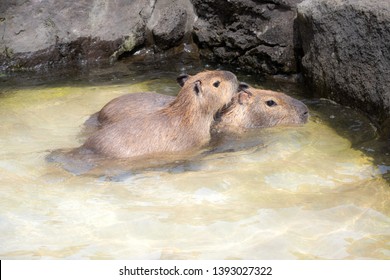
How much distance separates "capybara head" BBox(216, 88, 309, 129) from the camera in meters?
7.07

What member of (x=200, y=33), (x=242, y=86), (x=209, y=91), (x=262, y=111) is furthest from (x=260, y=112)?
(x=200, y=33)

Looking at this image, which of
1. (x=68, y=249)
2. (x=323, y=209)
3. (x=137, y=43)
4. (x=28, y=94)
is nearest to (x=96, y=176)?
(x=68, y=249)

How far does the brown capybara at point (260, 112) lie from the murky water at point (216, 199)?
169 mm

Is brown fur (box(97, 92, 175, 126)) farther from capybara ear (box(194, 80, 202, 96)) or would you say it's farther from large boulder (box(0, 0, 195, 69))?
large boulder (box(0, 0, 195, 69))

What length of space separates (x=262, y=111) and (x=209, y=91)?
3.00 feet

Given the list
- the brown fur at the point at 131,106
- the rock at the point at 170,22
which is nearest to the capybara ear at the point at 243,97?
the brown fur at the point at 131,106

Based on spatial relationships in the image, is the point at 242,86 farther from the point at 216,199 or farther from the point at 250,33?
the point at 216,199

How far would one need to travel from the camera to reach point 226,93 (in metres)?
6.57

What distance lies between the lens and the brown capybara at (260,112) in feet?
23.2

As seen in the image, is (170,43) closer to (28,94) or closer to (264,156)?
(28,94)

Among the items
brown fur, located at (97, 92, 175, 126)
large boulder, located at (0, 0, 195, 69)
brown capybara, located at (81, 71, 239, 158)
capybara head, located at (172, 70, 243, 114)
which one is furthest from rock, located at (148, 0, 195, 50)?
capybara head, located at (172, 70, 243, 114)

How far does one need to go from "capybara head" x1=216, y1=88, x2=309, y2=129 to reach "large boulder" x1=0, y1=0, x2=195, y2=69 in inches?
96.4

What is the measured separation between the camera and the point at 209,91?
6500mm

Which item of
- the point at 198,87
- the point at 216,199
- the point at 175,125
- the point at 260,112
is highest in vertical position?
the point at 198,87
